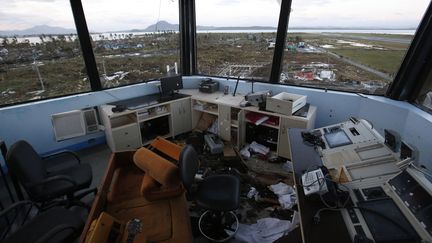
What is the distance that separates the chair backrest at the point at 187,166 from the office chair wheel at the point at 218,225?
1.50ft

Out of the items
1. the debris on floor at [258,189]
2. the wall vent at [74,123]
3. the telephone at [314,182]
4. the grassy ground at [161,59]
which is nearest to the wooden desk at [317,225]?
the telephone at [314,182]

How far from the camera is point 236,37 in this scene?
3939mm

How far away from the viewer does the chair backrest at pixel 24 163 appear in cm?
176

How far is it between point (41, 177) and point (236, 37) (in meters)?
3.40

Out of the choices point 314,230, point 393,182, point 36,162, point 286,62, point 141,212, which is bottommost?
point 141,212

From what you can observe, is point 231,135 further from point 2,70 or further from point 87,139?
point 2,70

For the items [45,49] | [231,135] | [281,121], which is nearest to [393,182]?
[281,121]

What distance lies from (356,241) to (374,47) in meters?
2.80

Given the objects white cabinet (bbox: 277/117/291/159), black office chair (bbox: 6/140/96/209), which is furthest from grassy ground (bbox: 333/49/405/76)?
black office chair (bbox: 6/140/96/209)

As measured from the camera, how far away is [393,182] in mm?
1241

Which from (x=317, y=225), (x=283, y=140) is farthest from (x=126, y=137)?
(x=317, y=225)

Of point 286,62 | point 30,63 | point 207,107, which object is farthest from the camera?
point 207,107

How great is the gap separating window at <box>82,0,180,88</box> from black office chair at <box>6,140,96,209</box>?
176 cm

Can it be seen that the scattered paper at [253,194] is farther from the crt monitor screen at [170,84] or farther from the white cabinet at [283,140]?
the crt monitor screen at [170,84]
